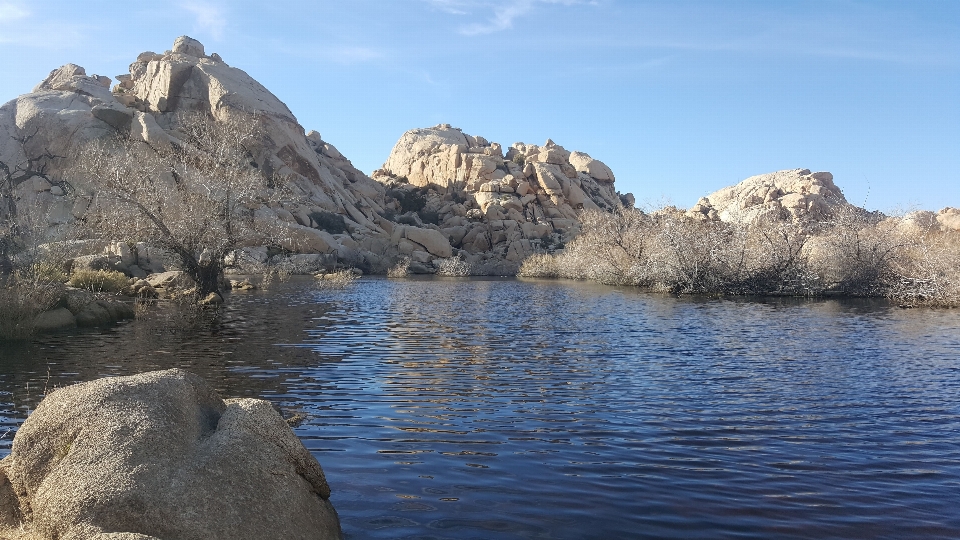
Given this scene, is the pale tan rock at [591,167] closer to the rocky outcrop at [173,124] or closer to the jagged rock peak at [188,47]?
the rocky outcrop at [173,124]

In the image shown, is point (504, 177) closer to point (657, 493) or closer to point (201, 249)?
point (201, 249)

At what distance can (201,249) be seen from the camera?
84.2 ft

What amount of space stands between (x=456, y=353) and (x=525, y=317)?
29.4ft

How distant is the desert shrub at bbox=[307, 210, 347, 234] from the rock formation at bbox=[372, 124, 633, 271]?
18.7 ft

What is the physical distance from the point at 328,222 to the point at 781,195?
189 ft

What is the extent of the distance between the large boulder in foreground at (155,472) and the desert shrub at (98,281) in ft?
77.4

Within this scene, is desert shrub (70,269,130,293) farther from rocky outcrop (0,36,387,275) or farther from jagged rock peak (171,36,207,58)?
jagged rock peak (171,36,207,58)

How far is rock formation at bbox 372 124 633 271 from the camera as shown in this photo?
73.8m

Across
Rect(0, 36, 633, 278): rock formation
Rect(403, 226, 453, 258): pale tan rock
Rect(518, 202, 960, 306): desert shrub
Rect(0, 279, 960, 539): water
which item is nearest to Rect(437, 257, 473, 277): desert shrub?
Rect(0, 36, 633, 278): rock formation

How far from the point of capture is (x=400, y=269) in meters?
57.2

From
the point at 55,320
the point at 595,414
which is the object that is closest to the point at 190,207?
the point at 55,320

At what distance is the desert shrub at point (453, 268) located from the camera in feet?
202

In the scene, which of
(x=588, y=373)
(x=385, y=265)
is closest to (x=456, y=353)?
(x=588, y=373)

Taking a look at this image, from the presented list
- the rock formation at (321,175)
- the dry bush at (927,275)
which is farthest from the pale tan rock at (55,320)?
the dry bush at (927,275)
